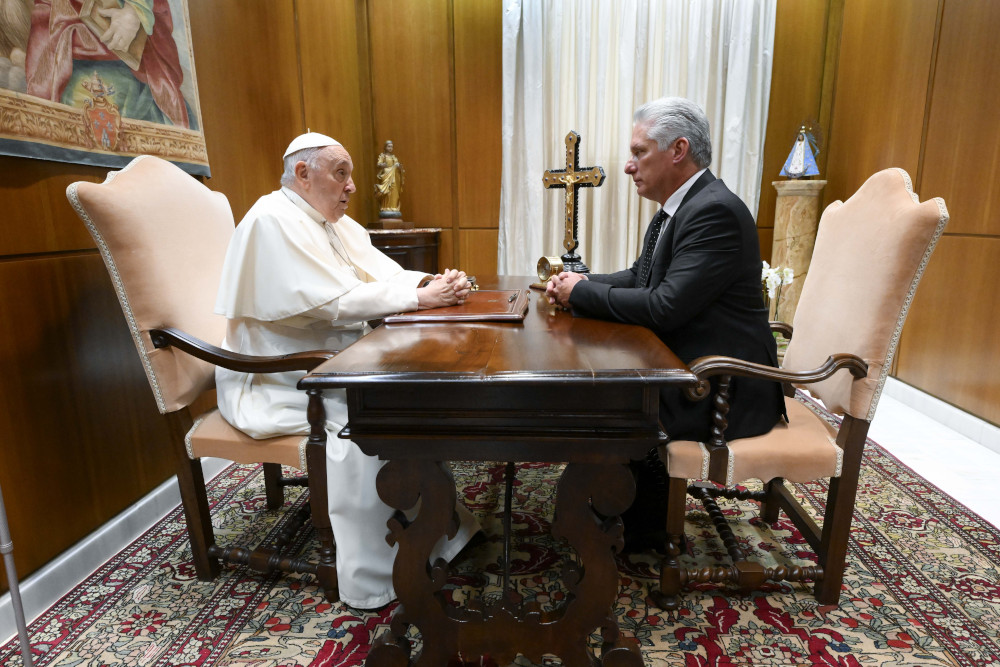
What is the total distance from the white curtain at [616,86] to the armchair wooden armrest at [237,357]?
4039mm

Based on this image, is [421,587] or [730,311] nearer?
[421,587]

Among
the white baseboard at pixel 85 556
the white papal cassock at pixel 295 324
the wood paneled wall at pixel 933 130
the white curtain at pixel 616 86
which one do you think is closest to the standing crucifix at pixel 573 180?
the white papal cassock at pixel 295 324

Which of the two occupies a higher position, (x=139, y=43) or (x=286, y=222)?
(x=139, y=43)

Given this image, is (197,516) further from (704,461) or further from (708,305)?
(708,305)

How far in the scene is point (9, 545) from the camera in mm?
1328

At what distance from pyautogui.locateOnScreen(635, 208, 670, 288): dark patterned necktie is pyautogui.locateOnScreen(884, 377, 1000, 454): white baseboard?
8.26 feet

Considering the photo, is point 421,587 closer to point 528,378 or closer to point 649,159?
point 528,378

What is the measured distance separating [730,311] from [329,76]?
410cm

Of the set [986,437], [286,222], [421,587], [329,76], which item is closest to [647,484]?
[421,587]

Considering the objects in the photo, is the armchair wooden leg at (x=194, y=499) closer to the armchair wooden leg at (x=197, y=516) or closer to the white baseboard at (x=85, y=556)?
the armchair wooden leg at (x=197, y=516)

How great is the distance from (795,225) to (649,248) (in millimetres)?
3397

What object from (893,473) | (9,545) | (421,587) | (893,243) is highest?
(893,243)

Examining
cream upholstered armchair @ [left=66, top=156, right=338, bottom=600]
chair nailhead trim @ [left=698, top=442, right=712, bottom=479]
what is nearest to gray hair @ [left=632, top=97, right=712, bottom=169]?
chair nailhead trim @ [left=698, top=442, right=712, bottom=479]

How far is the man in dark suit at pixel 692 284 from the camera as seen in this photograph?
1785 millimetres
